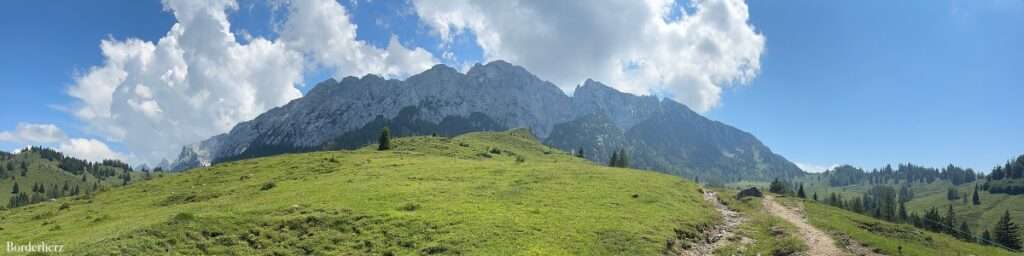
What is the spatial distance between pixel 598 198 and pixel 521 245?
658 inches

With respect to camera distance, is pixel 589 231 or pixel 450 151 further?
pixel 450 151

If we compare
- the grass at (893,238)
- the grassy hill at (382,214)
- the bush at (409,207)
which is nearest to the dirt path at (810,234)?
the grass at (893,238)

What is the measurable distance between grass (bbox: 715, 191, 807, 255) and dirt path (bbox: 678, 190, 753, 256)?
58 cm

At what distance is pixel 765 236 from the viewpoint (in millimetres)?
39219

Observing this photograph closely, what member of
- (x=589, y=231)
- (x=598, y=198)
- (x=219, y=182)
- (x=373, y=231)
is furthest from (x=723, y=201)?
(x=219, y=182)

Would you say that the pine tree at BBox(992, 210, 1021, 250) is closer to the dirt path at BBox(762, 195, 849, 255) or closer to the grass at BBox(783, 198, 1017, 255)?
the grass at BBox(783, 198, 1017, 255)

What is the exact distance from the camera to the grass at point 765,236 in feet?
115

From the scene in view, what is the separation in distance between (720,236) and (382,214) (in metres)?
25.3

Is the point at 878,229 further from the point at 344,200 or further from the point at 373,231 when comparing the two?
the point at 344,200

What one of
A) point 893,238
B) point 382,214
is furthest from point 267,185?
point 893,238

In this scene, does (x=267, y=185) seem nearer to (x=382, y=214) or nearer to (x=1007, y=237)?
(x=382, y=214)

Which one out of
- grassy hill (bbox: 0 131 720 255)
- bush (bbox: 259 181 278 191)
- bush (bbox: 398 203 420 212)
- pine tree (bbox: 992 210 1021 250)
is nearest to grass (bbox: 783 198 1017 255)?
grassy hill (bbox: 0 131 720 255)

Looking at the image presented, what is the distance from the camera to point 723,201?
5469cm

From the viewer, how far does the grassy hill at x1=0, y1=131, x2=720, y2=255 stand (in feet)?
99.3
